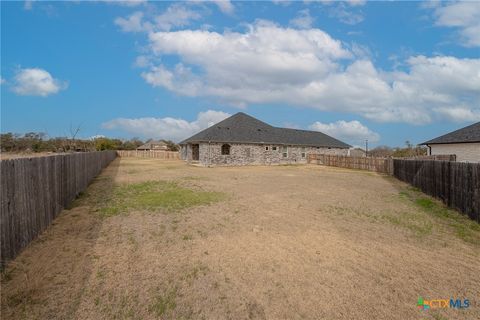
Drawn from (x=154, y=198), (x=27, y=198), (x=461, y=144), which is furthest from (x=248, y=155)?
(x=27, y=198)

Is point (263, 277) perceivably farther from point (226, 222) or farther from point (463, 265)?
point (463, 265)

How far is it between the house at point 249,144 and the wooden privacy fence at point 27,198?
2050 centimetres

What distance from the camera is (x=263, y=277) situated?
4016mm

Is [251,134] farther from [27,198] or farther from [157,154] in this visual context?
[27,198]

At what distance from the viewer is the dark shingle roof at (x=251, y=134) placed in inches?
1157

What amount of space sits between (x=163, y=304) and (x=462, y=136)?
26526 millimetres

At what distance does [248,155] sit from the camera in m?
30.6

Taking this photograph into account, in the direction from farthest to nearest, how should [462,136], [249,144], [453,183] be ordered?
[249,144], [462,136], [453,183]

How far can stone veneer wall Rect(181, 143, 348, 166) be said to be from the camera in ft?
91.8

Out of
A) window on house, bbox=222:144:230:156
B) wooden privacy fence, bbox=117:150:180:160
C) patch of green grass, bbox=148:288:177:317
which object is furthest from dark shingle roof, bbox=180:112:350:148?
patch of green grass, bbox=148:288:177:317

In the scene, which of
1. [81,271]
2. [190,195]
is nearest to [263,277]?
[81,271]

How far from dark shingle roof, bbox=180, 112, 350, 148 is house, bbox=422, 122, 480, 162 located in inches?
590

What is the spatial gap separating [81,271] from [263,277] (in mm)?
2816

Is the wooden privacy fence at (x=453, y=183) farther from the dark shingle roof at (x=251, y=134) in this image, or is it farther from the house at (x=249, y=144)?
the dark shingle roof at (x=251, y=134)
